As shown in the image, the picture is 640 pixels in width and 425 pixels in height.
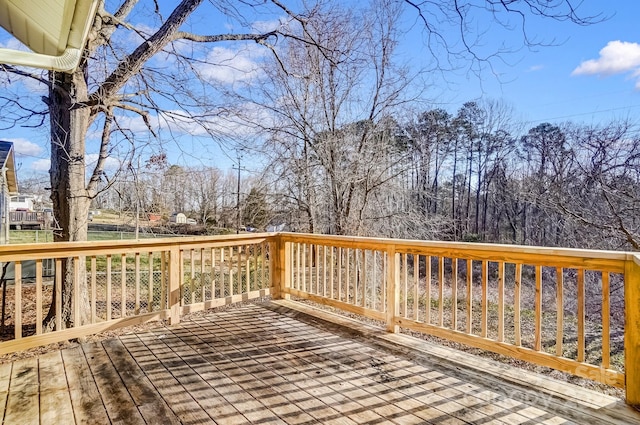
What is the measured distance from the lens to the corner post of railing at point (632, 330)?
2076mm

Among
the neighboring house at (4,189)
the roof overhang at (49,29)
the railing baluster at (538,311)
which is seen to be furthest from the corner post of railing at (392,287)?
the neighboring house at (4,189)

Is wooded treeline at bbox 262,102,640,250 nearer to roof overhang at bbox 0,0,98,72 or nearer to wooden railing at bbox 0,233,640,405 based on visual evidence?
wooden railing at bbox 0,233,640,405

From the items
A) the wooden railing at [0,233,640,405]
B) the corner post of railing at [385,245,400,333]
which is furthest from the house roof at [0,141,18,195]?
the corner post of railing at [385,245,400,333]

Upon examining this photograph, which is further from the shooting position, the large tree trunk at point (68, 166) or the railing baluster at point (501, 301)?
the large tree trunk at point (68, 166)

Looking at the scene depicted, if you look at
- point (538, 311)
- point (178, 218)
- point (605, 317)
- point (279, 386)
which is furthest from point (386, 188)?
point (279, 386)

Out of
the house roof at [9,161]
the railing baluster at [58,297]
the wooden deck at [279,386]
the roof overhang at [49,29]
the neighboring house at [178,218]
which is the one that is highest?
the house roof at [9,161]

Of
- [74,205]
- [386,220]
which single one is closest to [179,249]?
[74,205]

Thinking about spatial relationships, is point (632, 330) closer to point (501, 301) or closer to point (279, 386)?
point (501, 301)

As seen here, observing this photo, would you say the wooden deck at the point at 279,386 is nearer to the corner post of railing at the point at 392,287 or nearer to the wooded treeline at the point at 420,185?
the corner post of railing at the point at 392,287

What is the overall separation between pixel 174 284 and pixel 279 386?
1.88m

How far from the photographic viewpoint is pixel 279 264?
190 inches

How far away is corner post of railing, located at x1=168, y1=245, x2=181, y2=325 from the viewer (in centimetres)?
374

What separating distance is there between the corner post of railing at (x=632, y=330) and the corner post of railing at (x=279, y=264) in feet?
11.4

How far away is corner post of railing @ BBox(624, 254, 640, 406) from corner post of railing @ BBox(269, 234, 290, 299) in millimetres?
3471
